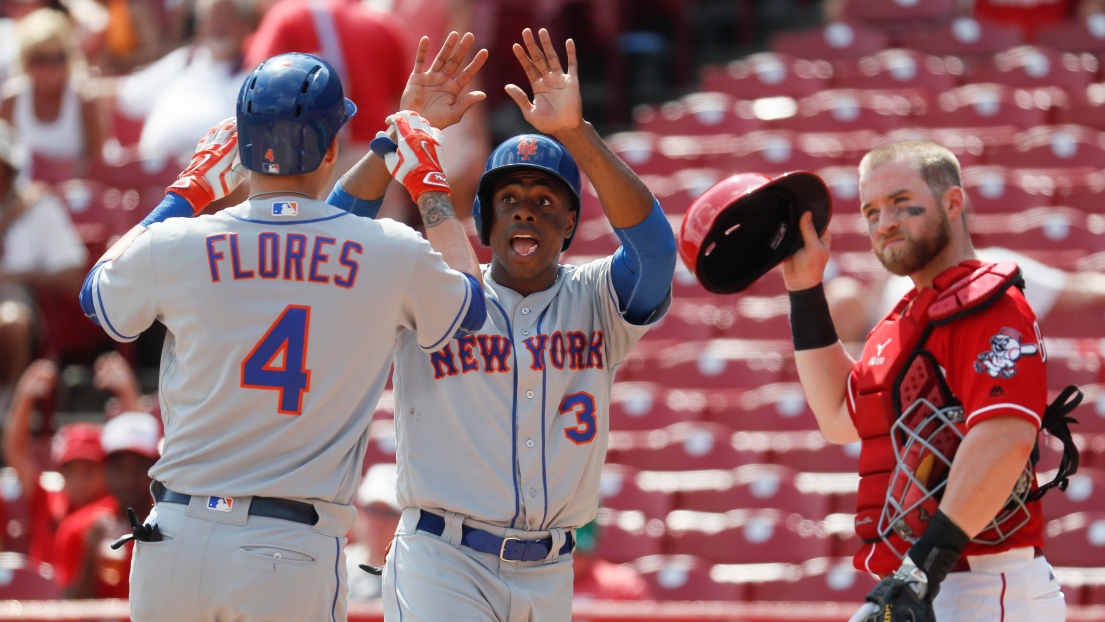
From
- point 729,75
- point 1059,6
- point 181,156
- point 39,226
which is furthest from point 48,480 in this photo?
point 1059,6

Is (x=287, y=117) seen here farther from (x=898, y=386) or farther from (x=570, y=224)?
(x=898, y=386)

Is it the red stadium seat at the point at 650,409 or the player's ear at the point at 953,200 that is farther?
the red stadium seat at the point at 650,409

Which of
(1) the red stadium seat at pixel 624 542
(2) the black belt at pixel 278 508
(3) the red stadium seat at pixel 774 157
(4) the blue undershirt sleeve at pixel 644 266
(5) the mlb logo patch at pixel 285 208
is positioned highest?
(3) the red stadium seat at pixel 774 157

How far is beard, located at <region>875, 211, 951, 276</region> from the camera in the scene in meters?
3.44

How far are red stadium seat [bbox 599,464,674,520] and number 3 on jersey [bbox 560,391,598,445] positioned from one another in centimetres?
311

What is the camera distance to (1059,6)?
11.3 metres

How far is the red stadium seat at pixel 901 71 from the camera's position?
10.2 meters

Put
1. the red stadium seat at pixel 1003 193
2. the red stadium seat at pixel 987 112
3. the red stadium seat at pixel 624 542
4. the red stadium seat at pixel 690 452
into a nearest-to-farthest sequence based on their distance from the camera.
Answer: the red stadium seat at pixel 624 542, the red stadium seat at pixel 690 452, the red stadium seat at pixel 1003 193, the red stadium seat at pixel 987 112

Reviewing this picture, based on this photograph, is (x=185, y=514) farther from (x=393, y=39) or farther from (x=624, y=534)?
(x=393, y=39)

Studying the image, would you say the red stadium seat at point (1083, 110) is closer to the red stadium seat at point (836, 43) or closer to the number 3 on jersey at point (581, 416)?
the red stadium seat at point (836, 43)

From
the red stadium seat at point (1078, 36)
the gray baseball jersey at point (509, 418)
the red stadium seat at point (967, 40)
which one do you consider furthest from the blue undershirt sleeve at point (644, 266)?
the red stadium seat at point (1078, 36)

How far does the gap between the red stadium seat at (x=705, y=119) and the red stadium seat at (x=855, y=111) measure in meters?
0.31

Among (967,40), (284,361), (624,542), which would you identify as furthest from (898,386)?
(967,40)

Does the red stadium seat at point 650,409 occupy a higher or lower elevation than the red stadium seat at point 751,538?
higher
